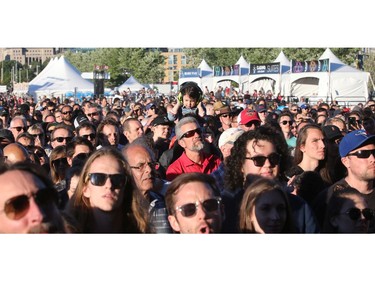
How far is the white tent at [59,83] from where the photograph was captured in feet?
119

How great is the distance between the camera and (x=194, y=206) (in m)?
3.55

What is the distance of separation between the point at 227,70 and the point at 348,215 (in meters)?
41.6

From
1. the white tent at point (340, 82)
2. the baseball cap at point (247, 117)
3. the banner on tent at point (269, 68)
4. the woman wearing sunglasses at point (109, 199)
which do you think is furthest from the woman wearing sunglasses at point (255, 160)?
the banner on tent at point (269, 68)

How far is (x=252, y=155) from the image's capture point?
4.80 m

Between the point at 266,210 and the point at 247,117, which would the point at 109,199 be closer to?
the point at 266,210

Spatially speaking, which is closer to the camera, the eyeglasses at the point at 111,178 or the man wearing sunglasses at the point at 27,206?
the man wearing sunglasses at the point at 27,206

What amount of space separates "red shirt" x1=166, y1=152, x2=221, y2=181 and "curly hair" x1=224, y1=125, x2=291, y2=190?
124cm

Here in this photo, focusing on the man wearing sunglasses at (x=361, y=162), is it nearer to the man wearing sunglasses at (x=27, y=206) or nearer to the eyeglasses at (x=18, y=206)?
the man wearing sunglasses at (x=27, y=206)

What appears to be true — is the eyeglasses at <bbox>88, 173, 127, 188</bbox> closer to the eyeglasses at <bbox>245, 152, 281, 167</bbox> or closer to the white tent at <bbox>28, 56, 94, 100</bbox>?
the eyeglasses at <bbox>245, 152, 281, 167</bbox>

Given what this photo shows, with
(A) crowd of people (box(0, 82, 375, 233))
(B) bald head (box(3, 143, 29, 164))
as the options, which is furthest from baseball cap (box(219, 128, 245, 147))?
(B) bald head (box(3, 143, 29, 164))

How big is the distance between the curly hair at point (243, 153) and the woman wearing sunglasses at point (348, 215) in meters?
0.86

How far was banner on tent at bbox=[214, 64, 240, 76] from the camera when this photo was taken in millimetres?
44375

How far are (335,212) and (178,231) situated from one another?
1004mm

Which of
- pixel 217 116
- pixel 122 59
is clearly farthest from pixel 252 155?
pixel 122 59
